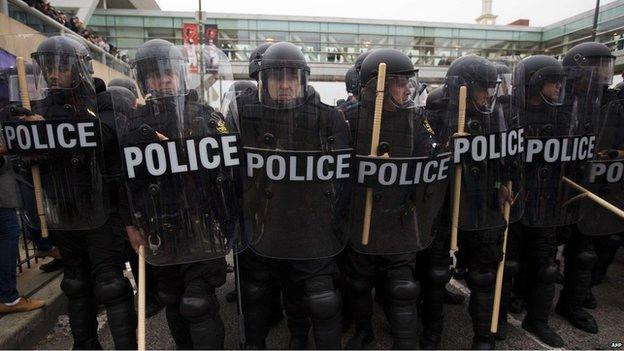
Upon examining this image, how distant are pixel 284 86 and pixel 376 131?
21.7 inches

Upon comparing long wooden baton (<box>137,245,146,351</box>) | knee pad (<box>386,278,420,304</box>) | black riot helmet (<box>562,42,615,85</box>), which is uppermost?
black riot helmet (<box>562,42,615,85</box>)

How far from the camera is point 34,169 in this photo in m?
2.25

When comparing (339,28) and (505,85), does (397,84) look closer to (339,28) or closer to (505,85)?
(505,85)

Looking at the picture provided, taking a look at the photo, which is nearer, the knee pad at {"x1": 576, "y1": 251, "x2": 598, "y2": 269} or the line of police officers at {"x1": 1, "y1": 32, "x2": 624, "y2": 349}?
the line of police officers at {"x1": 1, "y1": 32, "x2": 624, "y2": 349}

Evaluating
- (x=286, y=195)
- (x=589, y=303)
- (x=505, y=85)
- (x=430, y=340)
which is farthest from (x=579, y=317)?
(x=286, y=195)

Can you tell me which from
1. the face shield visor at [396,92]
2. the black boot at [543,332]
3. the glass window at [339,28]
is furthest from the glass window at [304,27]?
the black boot at [543,332]

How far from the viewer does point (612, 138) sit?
9.36 feet

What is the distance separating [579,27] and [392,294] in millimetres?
28706

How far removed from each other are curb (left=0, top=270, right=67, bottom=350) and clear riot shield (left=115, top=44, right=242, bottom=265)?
1429 mm

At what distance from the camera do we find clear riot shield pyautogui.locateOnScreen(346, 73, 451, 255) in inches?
85.7

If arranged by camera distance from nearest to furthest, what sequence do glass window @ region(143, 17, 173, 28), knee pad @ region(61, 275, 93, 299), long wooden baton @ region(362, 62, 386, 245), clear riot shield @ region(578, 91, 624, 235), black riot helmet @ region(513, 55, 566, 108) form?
long wooden baton @ region(362, 62, 386, 245) < knee pad @ region(61, 275, 93, 299) < black riot helmet @ region(513, 55, 566, 108) < clear riot shield @ region(578, 91, 624, 235) < glass window @ region(143, 17, 173, 28)

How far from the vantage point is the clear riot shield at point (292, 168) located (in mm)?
2082

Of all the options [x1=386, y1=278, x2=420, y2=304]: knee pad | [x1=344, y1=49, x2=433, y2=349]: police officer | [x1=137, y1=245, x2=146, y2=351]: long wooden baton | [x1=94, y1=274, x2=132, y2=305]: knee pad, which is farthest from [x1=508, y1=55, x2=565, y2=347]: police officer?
[x1=94, y1=274, x2=132, y2=305]: knee pad

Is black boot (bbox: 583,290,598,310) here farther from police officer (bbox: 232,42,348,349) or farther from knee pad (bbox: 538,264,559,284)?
police officer (bbox: 232,42,348,349)
